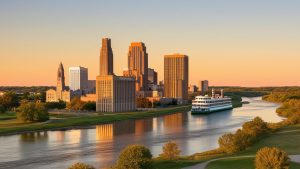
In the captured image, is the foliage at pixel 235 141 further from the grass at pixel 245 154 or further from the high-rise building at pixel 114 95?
the high-rise building at pixel 114 95

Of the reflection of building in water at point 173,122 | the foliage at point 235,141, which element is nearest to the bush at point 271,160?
the foliage at point 235,141

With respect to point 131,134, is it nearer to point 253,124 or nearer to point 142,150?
point 253,124

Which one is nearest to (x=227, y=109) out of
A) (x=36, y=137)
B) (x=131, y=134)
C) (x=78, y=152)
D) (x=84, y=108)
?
(x=84, y=108)

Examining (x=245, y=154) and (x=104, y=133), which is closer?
(x=245, y=154)

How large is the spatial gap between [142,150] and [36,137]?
52.2 meters

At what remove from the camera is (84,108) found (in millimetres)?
164750

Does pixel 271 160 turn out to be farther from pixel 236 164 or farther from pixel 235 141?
pixel 235 141

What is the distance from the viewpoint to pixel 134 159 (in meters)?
34.5

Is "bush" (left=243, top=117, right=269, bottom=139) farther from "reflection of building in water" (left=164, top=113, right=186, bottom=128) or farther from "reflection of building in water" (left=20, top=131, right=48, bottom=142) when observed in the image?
"reflection of building in water" (left=164, top=113, right=186, bottom=128)

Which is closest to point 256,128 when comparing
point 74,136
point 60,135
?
point 74,136

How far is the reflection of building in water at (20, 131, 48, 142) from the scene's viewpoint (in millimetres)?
80500

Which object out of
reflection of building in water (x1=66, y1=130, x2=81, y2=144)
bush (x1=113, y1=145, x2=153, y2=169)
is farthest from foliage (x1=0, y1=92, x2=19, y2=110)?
bush (x1=113, y1=145, x2=153, y2=169)

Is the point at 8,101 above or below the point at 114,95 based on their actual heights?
below

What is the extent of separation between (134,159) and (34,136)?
55151 mm
